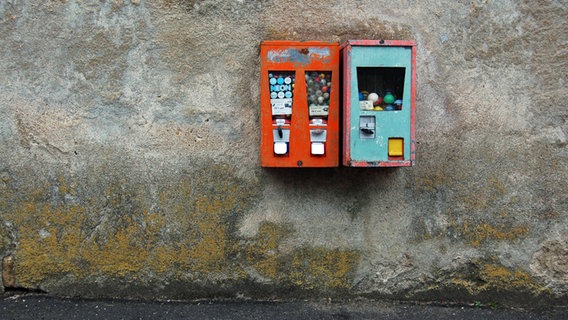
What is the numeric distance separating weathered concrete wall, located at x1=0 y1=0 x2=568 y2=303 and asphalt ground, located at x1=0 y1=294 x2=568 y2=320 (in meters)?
0.07

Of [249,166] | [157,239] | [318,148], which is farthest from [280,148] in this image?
[157,239]

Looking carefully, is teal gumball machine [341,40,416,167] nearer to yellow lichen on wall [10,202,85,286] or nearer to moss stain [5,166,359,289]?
moss stain [5,166,359,289]

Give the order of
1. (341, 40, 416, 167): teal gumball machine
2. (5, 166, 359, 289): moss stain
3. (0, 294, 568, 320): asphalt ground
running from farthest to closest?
(5, 166, 359, 289): moss stain
(0, 294, 568, 320): asphalt ground
(341, 40, 416, 167): teal gumball machine

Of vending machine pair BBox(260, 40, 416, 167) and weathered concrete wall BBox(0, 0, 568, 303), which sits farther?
weathered concrete wall BBox(0, 0, 568, 303)

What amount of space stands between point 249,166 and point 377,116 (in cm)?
85

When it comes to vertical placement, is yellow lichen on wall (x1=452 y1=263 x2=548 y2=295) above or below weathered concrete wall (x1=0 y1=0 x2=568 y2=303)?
Answer: below

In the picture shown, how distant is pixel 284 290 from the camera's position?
3.34 metres

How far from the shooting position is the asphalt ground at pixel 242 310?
3.17 metres

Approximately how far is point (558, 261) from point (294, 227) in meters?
1.63

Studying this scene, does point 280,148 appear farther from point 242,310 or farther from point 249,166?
point 242,310

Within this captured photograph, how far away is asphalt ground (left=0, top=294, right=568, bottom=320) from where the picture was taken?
3168 mm

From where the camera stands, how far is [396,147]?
292 centimetres

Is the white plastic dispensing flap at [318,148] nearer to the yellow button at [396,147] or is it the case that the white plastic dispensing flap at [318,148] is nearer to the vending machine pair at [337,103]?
the vending machine pair at [337,103]

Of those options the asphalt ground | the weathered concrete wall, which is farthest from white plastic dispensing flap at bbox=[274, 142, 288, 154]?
the asphalt ground
